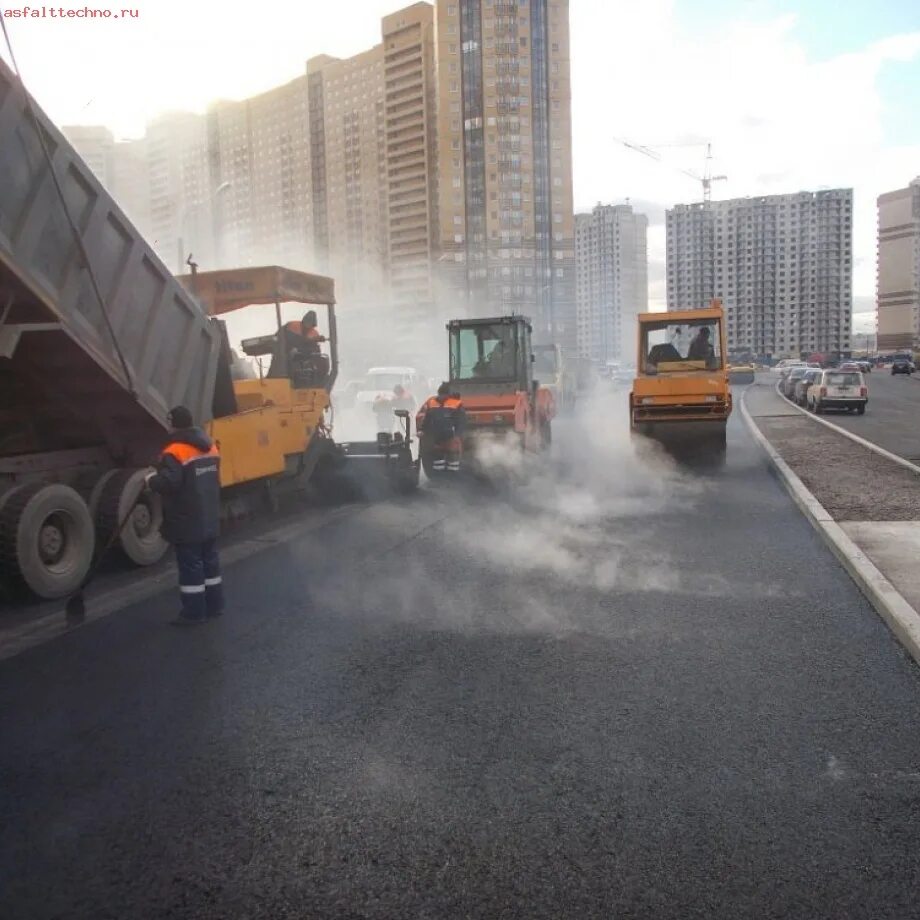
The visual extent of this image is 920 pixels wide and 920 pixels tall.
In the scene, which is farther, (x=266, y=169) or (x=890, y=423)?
(x=266, y=169)

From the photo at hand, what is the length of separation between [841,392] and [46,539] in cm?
2758

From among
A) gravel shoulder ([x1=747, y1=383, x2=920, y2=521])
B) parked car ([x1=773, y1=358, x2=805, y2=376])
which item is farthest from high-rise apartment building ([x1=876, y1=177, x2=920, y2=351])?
gravel shoulder ([x1=747, y1=383, x2=920, y2=521])

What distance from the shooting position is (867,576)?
7.27 metres

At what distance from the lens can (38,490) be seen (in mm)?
7340

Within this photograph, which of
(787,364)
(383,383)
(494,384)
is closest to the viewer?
(494,384)

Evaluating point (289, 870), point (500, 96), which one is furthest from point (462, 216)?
point (289, 870)

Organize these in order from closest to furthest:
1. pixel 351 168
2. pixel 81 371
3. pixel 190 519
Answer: pixel 190 519 → pixel 81 371 → pixel 351 168

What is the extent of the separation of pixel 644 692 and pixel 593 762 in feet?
3.26

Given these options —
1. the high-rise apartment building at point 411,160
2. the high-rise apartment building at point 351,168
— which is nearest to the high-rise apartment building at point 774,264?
the high-rise apartment building at point 411,160

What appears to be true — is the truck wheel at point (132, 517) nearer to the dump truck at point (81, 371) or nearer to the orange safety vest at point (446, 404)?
the dump truck at point (81, 371)

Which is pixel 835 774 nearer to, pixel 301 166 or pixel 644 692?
pixel 644 692

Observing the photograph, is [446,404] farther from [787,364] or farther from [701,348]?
[787,364]

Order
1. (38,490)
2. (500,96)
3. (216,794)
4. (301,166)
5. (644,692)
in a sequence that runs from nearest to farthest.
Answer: (216,794), (644,692), (38,490), (500,96), (301,166)

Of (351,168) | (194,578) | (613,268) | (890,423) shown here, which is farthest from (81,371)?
(613,268)
